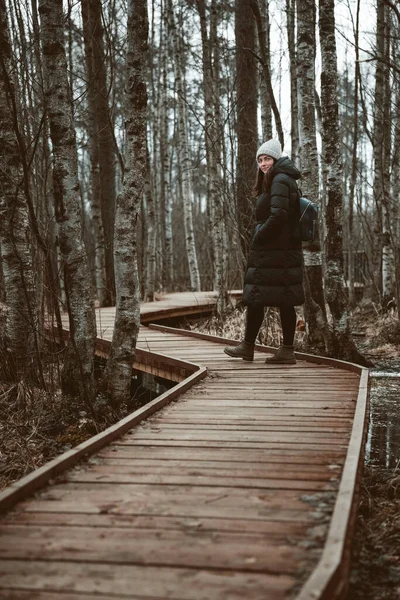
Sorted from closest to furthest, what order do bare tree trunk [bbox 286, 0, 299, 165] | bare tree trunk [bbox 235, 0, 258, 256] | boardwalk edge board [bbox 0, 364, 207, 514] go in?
boardwalk edge board [bbox 0, 364, 207, 514], bare tree trunk [bbox 235, 0, 258, 256], bare tree trunk [bbox 286, 0, 299, 165]

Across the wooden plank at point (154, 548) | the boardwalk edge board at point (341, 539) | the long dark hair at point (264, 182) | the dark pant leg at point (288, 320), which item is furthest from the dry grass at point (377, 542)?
the long dark hair at point (264, 182)

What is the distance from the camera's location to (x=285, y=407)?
4.89m

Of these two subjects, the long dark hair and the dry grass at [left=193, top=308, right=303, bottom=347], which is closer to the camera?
the long dark hair

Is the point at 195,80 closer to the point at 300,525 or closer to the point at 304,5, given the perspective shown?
the point at 304,5

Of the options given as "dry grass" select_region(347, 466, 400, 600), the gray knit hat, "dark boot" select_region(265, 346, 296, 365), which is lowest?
"dry grass" select_region(347, 466, 400, 600)

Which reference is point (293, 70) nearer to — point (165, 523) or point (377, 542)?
point (377, 542)

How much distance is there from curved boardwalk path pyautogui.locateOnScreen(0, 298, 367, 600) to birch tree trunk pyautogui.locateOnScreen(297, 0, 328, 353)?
11.0 feet

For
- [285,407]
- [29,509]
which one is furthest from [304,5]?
Answer: [29,509]

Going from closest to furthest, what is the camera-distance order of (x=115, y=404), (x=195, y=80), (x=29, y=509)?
1. (x=29, y=509)
2. (x=115, y=404)
3. (x=195, y=80)

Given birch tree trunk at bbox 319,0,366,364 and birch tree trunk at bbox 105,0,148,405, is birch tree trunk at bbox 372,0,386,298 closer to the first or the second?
birch tree trunk at bbox 319,0,366,364

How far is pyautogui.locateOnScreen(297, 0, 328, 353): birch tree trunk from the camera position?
807 cm

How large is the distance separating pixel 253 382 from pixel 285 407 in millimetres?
1069

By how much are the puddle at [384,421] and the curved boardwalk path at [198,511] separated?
3.15 ft

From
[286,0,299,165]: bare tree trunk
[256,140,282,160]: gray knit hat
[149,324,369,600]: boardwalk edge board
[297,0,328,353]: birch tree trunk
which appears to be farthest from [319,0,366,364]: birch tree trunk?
[286,0,299,165]: bare tree trunk
